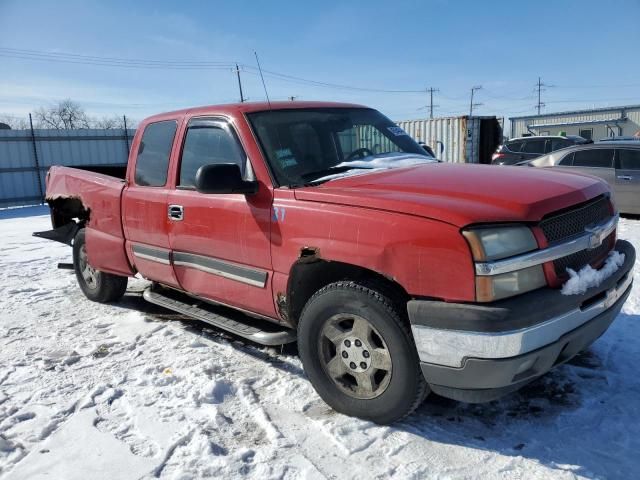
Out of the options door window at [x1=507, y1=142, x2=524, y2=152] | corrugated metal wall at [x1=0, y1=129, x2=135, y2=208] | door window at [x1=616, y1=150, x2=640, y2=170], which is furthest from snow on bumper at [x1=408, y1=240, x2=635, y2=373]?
corrugated metal wall at [x1=0, y1=129, x2=135, y2=208]

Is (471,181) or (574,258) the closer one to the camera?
(574,258)

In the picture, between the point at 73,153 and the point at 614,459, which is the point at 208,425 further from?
the point at 73,153

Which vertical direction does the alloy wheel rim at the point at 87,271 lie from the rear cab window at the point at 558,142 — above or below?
below

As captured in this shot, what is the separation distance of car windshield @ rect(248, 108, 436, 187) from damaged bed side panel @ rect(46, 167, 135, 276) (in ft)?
6.05

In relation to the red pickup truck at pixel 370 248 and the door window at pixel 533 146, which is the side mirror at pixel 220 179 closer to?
the red pickup truck at pixel 370 248

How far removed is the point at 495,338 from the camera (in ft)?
7.82

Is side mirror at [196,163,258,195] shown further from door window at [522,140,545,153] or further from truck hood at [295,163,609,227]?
door window at [522,140,545,153]

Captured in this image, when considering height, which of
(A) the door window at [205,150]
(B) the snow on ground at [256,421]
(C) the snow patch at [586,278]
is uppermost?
(A) the door window at [205,150]

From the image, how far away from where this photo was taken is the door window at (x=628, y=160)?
988 centimetres

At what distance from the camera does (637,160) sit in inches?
389

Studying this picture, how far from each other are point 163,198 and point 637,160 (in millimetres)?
9348

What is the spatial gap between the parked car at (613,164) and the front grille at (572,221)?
24.6ft

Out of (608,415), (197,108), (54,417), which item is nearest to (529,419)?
(608,415)

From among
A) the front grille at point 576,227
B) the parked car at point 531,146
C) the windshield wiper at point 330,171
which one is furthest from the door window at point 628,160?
the windshield wiper at point 330,171
